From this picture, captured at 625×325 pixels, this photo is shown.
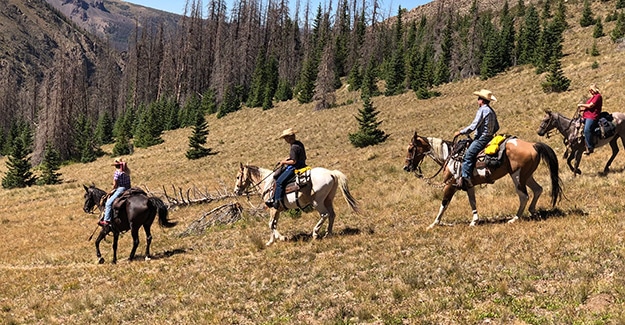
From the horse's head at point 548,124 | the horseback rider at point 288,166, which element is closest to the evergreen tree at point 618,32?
the horse's head at point 548,124

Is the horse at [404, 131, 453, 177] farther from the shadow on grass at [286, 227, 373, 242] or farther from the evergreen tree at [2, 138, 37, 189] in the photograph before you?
the evergreen tree at [2, 138, 37, 189]

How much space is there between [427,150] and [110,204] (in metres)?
9.50

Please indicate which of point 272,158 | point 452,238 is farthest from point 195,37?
point 452,238

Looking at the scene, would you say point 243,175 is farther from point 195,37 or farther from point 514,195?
point 195,37

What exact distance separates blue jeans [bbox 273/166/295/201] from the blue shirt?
14.8 feet

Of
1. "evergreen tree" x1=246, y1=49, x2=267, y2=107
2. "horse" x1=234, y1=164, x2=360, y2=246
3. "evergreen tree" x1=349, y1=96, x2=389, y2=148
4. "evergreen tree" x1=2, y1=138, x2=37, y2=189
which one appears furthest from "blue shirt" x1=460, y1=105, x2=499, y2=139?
"evergreen tree" x1=246, y1=49, x2=267, y2=107

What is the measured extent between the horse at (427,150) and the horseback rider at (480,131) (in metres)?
0.87

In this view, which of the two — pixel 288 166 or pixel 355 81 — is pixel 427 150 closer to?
pixel 288 166

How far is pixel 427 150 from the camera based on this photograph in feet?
38.2

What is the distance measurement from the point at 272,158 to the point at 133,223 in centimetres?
2448

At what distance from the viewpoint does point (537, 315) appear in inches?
212

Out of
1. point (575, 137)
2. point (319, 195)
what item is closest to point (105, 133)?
point (319, 195)

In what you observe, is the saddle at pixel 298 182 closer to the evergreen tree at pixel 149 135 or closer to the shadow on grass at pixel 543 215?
the shadow on grass at pixel 543 215

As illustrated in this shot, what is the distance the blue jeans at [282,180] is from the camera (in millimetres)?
11633
